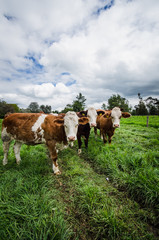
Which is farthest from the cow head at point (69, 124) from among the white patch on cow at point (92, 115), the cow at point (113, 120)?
the cow at point (113, 120)

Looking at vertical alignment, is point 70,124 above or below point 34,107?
below

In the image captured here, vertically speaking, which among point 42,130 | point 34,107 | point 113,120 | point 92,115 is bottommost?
point 42,130

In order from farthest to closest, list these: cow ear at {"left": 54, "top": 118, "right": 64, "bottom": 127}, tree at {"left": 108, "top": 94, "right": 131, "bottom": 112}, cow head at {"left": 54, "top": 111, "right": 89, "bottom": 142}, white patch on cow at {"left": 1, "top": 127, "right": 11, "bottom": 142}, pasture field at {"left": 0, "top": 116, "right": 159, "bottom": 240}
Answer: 1. tree at {"left": 108, "top": 94, "right": 131, "bottom": 112}
2. white patch on cow at {"left": 1, "top": 127, "right": 11, "bottom": 142}
3. cow ear at {"left": 54, "top": 118, "right": 64, "bottom": 127}
4. cow head at {"left": 54, "top": 111, "right": 89, "bottom": 142}
5. pasture field at {"left": 0, "top": 116, "right": 159, "bottom": 240}

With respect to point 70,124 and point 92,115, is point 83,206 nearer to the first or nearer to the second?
point 70,124

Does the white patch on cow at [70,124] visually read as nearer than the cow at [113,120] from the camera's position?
Yes

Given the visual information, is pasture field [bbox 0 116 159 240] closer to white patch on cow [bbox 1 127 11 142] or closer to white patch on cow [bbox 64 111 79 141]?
white patch on cow [bbox 1 127 11 142]

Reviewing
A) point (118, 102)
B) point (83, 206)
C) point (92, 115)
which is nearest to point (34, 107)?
point (118, 102)

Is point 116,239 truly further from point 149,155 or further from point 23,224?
point 149,155

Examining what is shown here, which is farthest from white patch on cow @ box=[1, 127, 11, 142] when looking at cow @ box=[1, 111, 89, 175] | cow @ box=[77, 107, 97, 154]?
cow @ box=[77, 107, 97, 154]

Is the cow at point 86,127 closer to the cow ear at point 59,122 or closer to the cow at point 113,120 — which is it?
the cow at point 113,120

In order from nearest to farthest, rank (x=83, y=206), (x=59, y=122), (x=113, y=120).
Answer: (x=83, y=206) → (x=59, y=122) → (x=113, y=120)

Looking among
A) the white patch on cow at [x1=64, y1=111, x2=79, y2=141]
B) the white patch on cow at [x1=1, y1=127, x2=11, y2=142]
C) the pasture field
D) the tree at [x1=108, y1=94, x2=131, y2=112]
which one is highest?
the tree at [x1=108, y1=94, x2=131, y2=112]

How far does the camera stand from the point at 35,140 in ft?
10.8

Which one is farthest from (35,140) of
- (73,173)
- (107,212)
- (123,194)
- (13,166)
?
(123,194)
